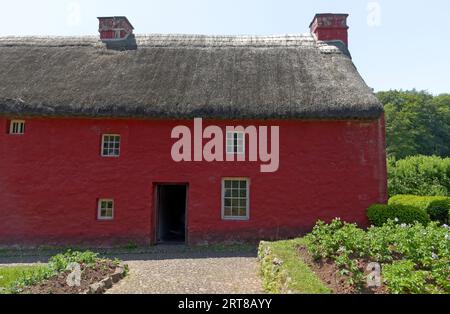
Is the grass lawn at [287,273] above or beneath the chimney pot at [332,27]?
beneath

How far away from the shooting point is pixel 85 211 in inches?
442

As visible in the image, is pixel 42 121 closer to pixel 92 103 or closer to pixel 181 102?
pixel 92 103

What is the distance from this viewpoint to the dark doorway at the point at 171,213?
40.1 ft

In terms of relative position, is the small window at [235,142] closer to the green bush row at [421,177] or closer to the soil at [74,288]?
the soil at [74,288]

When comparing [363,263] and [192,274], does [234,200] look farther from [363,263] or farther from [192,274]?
[363,263]

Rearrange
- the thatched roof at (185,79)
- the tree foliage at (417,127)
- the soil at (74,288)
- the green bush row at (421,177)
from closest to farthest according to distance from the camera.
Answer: the soil at (74,288)
the thatched roof at (185,79)
the green bush row at (421,177)
the tree foliage at (417,127)

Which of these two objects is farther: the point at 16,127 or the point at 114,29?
the point at 114,29

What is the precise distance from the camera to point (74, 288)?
611cm

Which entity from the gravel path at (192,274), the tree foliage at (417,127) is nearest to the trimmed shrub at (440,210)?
the gravel path at (192,274)

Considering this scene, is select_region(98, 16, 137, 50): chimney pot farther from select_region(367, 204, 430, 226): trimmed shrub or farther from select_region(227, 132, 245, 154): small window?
select_region(367, 204, 430, 226): trimmed shrub

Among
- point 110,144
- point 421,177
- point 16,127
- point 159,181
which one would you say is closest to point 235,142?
point 159,181

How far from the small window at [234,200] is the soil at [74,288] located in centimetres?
452

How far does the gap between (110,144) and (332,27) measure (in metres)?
10.1

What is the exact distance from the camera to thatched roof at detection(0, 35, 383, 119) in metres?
11.0
